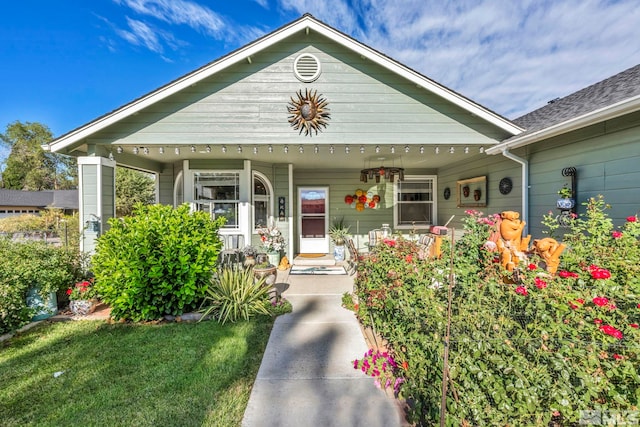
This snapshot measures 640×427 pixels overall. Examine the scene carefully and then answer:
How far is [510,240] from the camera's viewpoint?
3.82m

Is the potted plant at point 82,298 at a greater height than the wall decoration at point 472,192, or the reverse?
the wall decoration at point 472,192

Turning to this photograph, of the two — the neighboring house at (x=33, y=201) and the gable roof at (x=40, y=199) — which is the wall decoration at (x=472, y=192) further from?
the gable roof at (x=40, y=199)

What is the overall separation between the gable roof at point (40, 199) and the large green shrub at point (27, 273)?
87.8 ft

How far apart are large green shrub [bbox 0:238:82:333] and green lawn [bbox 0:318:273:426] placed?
0.32 meters

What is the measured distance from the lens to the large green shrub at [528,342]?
4.82 feet

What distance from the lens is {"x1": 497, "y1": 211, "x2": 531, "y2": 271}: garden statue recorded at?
3.71 m

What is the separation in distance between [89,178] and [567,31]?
1094cm

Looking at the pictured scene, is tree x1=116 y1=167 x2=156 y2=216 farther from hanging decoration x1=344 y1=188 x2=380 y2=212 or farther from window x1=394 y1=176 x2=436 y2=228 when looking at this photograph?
window x1=394 y1=176 x2=436 y2=228

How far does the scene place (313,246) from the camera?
28.8 feet

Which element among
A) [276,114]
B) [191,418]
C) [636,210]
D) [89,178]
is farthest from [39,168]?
[636,210]

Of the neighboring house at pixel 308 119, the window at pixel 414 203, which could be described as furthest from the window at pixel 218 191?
the window at pixel 414 203

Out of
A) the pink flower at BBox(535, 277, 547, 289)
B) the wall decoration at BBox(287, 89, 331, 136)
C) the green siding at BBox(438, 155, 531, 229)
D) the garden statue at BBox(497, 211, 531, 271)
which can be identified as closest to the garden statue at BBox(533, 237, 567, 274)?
the garden statue at BBox(497, 211, 531, 271)

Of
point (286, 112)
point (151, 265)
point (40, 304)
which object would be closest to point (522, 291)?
point (151, 265)

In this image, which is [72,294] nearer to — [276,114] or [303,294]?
[303,294]
